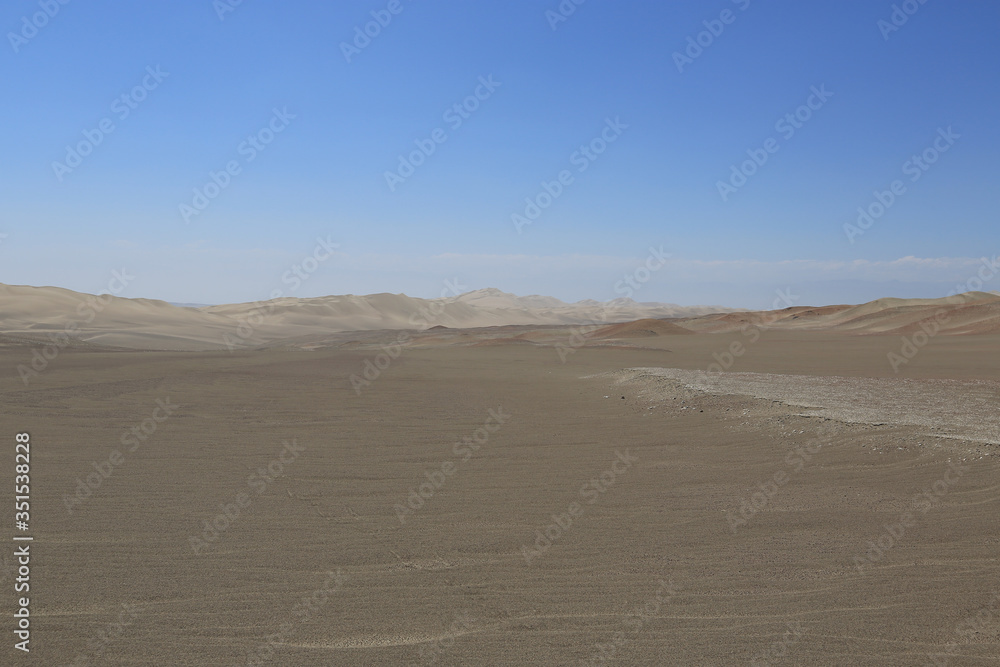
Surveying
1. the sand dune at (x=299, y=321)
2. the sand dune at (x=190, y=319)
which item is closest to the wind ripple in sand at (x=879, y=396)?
the sand dune at (x=299, y=321)

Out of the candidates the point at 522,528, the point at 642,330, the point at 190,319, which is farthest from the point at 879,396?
the point at 190,319

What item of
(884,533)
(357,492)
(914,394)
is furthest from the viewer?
(914,394)

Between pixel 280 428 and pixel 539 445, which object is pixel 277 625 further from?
pixel 280 428

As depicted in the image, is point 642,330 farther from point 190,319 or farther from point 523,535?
point 190,319

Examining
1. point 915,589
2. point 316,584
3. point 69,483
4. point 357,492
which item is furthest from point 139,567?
point 915,589

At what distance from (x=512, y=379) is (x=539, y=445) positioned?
9105 millimetres

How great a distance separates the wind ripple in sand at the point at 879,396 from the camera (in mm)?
10277

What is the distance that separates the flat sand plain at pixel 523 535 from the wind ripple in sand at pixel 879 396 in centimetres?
15

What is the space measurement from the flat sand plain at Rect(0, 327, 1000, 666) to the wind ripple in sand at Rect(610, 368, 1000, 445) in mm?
148

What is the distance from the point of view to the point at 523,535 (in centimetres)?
662

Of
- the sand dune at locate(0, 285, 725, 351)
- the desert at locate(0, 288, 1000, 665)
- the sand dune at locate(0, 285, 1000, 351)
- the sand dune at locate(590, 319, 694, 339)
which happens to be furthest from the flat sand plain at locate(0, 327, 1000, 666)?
the sand dune at locate(590, 319, 694, 339)

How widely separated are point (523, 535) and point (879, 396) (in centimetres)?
977

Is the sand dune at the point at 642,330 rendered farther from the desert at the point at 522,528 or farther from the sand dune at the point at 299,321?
the desert at the point at 522,528

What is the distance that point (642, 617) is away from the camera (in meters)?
4.97
